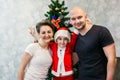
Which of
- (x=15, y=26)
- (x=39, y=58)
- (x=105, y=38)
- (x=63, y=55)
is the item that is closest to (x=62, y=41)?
(x=63, y=55)

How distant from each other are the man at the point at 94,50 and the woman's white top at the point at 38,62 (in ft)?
1.18

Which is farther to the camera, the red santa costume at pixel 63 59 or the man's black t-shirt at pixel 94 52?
the red santa costume at pixel 63 59

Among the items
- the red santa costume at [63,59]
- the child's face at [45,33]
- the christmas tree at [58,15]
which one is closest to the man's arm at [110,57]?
the red santa costume at [63,59]

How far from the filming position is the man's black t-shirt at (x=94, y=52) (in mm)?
2133

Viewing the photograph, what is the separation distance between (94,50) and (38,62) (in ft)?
1.93

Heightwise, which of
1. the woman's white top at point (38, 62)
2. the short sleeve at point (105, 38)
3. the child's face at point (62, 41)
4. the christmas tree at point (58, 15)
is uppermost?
the christmas tree at point (58, 15)

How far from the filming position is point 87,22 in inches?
88.9

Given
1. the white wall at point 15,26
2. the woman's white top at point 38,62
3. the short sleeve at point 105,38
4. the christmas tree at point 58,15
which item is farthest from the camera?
the white wall at point 15,26

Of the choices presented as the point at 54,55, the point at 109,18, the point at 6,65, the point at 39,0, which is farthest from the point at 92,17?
the point at 6,65

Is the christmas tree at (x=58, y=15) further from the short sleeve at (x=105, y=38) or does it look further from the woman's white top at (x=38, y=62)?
the short sleeve at (x=105, y=38)

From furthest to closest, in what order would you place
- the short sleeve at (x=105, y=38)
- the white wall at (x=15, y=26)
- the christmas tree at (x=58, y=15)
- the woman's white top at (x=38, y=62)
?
1. the white wall at (x=15, y=26)
2. the christmas tree at (x=58, y=15)
3. the woman's white top at (x=38, y=62)
4. the short sleeve at (x=105, y=38)

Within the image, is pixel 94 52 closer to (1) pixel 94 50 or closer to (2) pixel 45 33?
(1) pixel 94 50

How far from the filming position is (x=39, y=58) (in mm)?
2354

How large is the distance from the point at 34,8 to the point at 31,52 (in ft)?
5.37
